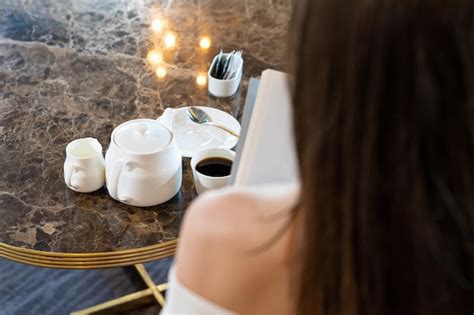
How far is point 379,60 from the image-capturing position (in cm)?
60

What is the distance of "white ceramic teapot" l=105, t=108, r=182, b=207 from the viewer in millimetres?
1167

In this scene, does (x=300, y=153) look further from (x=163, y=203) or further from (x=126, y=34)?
(x=126, y=34)

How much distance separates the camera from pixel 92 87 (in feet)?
5.04

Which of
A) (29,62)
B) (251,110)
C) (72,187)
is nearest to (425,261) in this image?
(251,110)

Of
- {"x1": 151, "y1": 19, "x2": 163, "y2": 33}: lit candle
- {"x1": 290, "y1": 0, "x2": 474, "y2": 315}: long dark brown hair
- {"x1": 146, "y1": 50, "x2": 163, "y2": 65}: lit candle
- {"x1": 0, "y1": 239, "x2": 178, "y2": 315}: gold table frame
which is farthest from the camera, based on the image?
{"x1": 151, "y1": 19, "x2": 163, "y2": 33}: lit candle

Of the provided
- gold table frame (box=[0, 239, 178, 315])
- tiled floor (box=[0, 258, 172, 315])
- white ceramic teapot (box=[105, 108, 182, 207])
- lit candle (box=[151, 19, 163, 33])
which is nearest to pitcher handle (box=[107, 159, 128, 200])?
white ceramic teapot (box=[105, 108, 182, 207])

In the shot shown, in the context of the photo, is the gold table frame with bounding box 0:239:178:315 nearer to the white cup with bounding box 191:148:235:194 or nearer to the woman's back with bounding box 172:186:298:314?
the white cup with bounding box 191:148:235:194

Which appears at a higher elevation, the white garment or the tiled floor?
the white garment

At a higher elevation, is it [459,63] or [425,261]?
[459,63]

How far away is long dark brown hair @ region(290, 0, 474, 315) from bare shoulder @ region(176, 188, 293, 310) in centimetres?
7

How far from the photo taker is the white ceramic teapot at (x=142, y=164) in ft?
3.83

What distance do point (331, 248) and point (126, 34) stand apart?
1229mm

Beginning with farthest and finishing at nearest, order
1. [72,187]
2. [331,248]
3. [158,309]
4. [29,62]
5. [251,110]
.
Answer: [158,309] → [29,62] → [72,187] → [251,110] → [331,248]

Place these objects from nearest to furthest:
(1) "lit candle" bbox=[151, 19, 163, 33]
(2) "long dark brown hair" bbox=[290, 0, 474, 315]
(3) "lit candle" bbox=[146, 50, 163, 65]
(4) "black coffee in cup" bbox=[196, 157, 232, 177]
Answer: (2) "long dark brown hair" bbox=[290, 0, 474, 315] < (4) "black coffee in cup" bbox=[196, 157, 232, 177] < (3) "lit candle" bbox=[146, 50, 163, 65] < (1) "lit candle" bbox=[151, 19, 163, 33]
